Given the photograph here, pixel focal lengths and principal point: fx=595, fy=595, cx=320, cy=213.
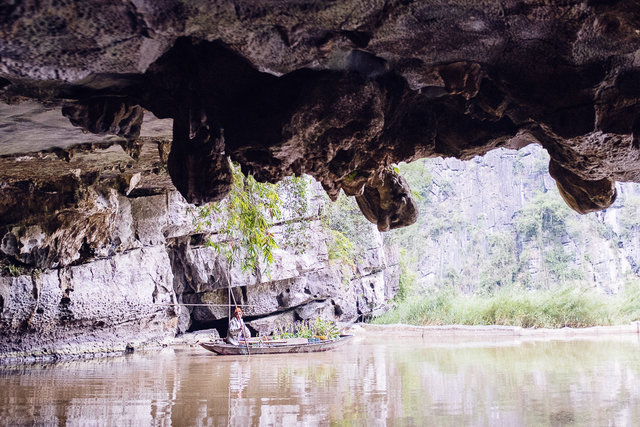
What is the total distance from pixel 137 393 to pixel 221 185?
4384 millimetres

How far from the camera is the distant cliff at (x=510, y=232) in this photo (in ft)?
145

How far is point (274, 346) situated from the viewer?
13.5m

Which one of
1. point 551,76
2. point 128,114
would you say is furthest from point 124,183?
point 551,76

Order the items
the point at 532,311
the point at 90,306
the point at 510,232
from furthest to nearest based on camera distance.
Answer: the point at 510,232 < the point at 532,311 < the point at 90,306

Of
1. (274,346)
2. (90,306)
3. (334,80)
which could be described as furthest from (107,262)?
(334,80)

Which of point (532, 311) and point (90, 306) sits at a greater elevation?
point (90, 306)

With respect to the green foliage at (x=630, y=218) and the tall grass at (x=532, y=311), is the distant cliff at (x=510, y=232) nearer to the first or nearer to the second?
the green foliage at (x=630, y=218)

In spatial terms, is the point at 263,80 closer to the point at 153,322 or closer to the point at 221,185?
the point at 221,185

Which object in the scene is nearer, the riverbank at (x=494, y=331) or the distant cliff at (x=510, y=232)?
the riverbank at (x=494, y=331)

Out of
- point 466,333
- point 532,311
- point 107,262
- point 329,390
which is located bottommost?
point 466,333

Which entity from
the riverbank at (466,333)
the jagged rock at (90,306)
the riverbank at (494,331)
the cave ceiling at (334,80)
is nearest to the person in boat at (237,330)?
the jagged rock at (90,306)

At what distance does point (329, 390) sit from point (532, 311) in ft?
50.2

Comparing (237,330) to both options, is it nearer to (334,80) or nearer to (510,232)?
(334,80)

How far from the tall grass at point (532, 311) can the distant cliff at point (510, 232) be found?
16.7m
